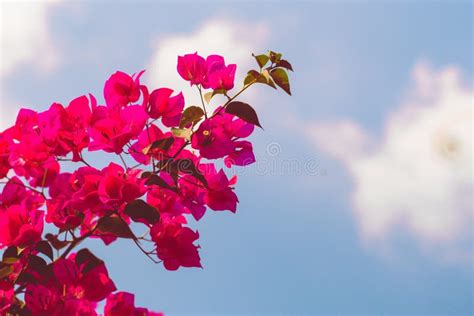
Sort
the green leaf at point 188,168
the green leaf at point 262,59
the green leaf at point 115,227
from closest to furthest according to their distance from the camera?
→ the green leaf at point 115,227 → the green leaf at point 188,168 → the green leaf at point 262,59

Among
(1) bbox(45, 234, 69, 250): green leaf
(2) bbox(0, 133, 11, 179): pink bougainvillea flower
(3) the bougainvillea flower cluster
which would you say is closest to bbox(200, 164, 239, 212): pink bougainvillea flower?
(3) the bougainvillea flower cluster

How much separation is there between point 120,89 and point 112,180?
0.33 meters

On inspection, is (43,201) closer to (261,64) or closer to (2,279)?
(2,279)

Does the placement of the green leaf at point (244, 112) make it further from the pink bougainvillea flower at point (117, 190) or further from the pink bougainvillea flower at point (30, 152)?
the pink bougainvillea flower at point (30, 152)

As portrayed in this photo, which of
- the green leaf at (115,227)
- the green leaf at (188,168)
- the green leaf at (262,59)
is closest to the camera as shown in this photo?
the green leaf at (115,227)

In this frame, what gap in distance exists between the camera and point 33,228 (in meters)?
1.59

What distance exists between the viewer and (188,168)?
1.61 metres

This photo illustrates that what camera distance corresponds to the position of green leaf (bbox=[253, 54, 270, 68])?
1.71 m

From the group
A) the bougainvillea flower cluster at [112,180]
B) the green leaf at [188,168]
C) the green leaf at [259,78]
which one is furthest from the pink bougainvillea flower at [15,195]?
the green leaf at [259,78]

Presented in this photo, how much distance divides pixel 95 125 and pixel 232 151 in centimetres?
39

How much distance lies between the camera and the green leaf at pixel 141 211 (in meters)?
1.52

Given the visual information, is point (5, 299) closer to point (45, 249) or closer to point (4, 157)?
point (45, 249)

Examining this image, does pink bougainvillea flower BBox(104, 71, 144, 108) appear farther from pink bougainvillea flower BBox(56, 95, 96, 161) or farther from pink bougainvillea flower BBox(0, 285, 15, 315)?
pink bougainvillea flower BBox(0, 285, 15, 315)

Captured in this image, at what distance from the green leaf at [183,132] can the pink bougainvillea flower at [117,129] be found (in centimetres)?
9
